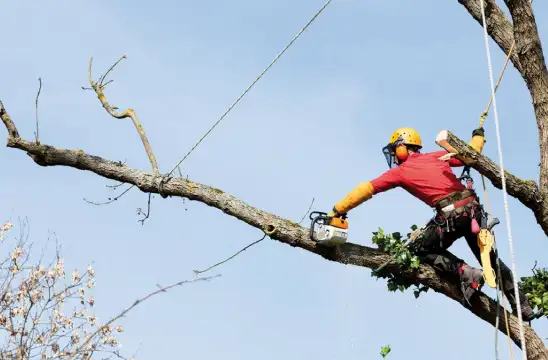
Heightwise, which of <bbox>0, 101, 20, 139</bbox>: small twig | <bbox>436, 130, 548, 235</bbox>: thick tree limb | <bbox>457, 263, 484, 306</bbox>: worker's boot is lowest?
<bbox>457, 263, 484, 306</bbox>: worker's boot

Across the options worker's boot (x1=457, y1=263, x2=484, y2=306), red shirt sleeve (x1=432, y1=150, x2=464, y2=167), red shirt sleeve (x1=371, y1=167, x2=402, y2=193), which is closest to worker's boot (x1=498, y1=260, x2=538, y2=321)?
worker's boot (x1=457, y1=263, x2=484, y2=306)

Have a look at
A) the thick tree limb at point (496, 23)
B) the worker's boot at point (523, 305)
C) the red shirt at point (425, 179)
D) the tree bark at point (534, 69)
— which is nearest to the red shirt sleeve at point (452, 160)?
the red shirt at point (425, 179)

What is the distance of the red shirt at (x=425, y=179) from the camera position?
7.39 metres

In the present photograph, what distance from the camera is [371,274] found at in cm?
764

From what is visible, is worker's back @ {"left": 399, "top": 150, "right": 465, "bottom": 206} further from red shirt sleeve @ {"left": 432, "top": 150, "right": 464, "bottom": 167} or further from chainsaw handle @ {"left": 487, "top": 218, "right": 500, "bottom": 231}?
chainsaw handle @ {"left": 487, "top": 218, "right": 500, "bottom": 231}

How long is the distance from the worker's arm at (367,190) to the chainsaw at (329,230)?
0.30ft

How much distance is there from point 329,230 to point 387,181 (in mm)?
619

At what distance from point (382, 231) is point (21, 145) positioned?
359 cm

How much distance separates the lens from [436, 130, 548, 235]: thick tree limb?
708 cm

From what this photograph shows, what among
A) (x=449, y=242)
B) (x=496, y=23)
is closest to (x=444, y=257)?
(x=449, y=242)

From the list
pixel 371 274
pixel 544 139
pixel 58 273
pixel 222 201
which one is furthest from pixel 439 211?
pixel 58 273

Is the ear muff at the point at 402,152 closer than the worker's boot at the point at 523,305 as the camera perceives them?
No

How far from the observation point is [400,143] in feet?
25.2

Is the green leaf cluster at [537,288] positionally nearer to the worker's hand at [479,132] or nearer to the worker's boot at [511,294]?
the worker's boot at [511,294]
